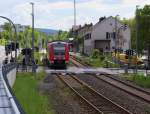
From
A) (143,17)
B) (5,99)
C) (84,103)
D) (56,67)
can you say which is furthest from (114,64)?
(5,99)

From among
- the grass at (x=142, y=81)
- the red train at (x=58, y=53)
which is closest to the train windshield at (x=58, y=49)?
the red train at (x=58, y=53)

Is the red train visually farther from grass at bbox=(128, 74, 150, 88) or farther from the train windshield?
grass at bbox=(128, 74, 150, 88)

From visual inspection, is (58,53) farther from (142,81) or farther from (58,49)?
(142,81)

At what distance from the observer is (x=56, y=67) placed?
2768 inches

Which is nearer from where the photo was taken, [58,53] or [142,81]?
[142,81]

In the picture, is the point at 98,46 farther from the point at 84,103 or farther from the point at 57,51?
the point at 84,103

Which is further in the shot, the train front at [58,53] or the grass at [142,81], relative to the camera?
the train front at [58,53]

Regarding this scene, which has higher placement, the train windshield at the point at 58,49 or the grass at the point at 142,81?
the train windshield at the point at 58,49

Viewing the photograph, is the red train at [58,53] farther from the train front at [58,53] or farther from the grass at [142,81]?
the grass at [142,81]

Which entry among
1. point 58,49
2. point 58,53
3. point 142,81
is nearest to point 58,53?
point 58,53

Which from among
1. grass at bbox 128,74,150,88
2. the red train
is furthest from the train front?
Result: grass at bbox 128,74,150,88

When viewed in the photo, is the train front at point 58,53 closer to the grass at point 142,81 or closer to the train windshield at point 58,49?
the train windshield at point 58,49

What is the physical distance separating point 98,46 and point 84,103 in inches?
3825

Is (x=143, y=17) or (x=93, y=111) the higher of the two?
(x=143, y=17)
